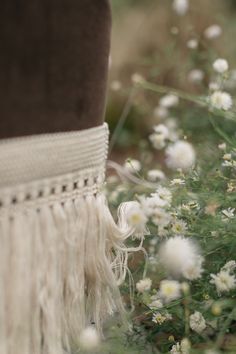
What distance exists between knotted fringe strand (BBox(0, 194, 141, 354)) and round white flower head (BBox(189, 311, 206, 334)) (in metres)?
0.12

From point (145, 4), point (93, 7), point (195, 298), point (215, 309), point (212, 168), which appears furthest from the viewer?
point (145, 4)

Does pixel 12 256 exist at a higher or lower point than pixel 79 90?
lower

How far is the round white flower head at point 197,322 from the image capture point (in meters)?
0.99

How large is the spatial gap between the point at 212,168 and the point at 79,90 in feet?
1.84

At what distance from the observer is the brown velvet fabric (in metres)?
0.85

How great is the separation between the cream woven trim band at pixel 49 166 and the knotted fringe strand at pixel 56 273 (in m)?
0.02

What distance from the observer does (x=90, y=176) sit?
3.23 ft

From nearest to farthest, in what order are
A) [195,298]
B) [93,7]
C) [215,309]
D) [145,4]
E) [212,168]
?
[215,309] < [93,7] < [195,298] < [212,168] < [145,4]

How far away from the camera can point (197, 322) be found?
3.27ft

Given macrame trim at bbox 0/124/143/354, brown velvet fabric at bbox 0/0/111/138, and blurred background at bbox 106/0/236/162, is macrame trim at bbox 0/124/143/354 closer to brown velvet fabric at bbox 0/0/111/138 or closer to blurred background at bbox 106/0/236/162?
brown velvet fabric at bbox 0/0/111/138

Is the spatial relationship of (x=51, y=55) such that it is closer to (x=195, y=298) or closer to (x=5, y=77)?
(x=5, y=77)

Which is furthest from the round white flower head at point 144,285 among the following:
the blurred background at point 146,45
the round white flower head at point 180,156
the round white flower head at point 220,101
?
the blurred background at point 146,45

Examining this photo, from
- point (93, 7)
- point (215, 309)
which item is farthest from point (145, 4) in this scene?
point (215, 309)

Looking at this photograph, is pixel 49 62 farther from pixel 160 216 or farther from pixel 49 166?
pixel 160 216
